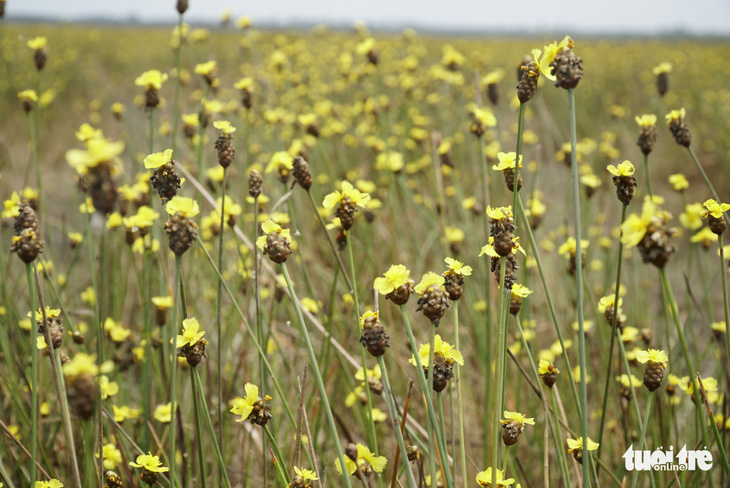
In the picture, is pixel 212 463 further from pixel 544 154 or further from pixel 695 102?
pixel 695 102

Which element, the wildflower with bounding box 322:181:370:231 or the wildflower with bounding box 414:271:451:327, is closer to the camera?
the wildflower with bounding box 414:271:451:327

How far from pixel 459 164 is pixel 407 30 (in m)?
1.10

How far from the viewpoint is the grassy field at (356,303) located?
2.92 feet

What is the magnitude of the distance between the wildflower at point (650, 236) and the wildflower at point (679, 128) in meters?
0.95

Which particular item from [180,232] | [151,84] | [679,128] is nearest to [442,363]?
[180,232]

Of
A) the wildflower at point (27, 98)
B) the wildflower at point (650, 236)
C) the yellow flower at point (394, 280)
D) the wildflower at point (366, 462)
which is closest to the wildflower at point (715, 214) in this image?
the wildflower at point (650, 236)

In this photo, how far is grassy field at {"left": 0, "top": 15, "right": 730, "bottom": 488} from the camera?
2.92 ft

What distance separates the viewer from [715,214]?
105 cm

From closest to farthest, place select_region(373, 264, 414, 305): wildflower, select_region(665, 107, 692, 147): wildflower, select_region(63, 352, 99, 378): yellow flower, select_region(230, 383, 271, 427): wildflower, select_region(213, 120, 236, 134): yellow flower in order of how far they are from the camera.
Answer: select_region(63, 352, 99, 378): yellow flower
select_region(373, 264, 414, 305): wildflower
select_region(230, 383, 271, 427): wildflower
select_region(213, 120, 236, 134): yellow flower
select_region(665, 107, 692, 147): wildflower

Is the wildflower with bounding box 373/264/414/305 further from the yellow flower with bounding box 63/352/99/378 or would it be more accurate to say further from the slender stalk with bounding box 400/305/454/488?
the yellow flower with bounding box 63/352/99/378

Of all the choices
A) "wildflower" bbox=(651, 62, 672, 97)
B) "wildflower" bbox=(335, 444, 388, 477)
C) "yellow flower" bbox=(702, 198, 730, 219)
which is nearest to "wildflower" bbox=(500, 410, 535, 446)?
"wildflower" bbox=(335, 444, 388, 477)

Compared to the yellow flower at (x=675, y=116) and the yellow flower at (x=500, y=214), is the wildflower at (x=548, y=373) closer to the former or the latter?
the yellow flower at (x=500, y=214)

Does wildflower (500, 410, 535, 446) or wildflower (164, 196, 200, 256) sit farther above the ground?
wildflower (164, 196, 200, 256)

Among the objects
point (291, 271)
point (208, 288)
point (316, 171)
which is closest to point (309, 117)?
point (291, 271)
